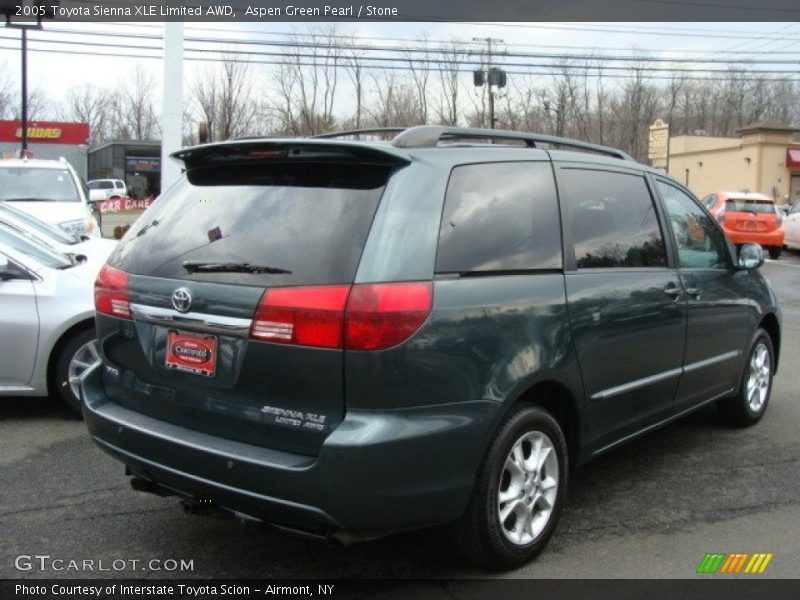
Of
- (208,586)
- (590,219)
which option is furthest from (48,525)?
(590,219)

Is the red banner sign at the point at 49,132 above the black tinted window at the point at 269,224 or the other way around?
above

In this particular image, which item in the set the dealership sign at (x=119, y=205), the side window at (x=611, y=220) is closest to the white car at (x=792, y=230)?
the side window at (x=611, y=220)

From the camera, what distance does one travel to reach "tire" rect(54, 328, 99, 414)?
Answer: 17.7 ft

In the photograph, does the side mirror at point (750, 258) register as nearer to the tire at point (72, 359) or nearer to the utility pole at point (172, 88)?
the tire at point (72, 359)

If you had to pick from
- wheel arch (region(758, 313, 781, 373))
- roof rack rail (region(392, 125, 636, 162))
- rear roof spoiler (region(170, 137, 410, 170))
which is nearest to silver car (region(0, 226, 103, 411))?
rear roof spoiler (region(170, 137, 410, 170))

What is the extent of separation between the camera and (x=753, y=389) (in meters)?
5.46

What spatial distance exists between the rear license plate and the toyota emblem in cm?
11

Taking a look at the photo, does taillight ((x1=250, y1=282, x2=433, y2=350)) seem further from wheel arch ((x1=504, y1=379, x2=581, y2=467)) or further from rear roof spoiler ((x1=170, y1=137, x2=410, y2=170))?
wheel arch ((x1=504, y1=379, x2=581, y2=467))

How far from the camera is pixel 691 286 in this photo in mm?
4473

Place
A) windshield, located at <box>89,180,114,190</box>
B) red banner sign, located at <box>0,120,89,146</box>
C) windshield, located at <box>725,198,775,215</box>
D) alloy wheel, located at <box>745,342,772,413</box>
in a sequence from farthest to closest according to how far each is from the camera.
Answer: red banner sign, located at <box>0,120,89,146</box> → windshield, located at <box>89,180,114,190</box> → windshield, located at <box>725,198,775,215</box> → alloy wheel, located at <box>745,342,772,413</box>

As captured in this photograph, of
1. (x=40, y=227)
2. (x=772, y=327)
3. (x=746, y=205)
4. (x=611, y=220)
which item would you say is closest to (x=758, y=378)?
(x=772, y=327)

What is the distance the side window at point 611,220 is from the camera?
12.3 ft

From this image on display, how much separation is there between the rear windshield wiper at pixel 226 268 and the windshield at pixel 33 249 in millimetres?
3036

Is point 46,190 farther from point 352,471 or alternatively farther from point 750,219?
point 750,219
